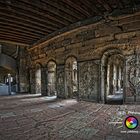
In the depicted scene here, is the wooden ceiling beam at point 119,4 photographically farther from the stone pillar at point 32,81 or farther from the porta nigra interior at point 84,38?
the stone pillar at point 32,81

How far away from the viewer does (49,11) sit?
537cm

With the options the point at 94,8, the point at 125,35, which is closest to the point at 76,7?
the point at 94,8

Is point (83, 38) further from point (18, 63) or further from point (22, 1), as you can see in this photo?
point (18, 63)

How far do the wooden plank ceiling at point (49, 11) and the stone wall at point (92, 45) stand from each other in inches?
20.2

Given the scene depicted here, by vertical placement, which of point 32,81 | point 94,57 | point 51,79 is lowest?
point 32,81

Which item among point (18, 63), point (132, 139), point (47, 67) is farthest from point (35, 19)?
point (18, 63)

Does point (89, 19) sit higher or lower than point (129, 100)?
higher

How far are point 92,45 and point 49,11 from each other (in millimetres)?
2343

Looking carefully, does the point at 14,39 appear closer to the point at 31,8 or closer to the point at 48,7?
the point at 31,8

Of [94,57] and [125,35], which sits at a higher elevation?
[125,35]

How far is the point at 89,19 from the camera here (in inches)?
244

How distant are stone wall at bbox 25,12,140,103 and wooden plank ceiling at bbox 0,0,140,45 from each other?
51 cm

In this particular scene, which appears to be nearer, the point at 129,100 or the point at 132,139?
the point at 132,139

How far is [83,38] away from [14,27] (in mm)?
3328
